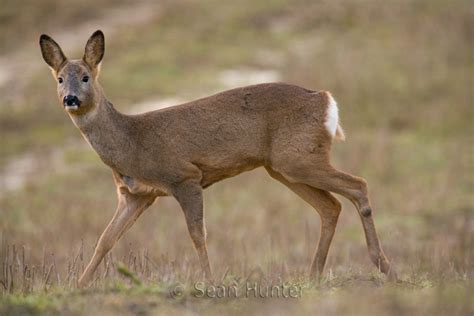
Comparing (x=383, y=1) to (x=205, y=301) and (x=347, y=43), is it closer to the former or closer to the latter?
(x=347, y=43)

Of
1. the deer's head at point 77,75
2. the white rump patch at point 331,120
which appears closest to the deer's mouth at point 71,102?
the deer's head at point 77,75

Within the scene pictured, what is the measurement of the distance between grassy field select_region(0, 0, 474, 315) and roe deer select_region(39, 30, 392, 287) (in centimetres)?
62

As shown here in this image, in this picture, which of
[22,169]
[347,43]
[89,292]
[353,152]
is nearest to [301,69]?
[347,43]

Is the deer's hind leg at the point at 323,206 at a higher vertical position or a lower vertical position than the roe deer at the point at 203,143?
lower

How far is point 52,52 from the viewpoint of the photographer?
376 inches

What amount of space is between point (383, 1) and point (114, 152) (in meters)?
20.5

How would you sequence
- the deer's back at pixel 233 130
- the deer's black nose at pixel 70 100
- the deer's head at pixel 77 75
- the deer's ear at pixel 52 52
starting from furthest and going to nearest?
1. the deer's ear at pixel 52 52
2. the deer's back at pixel 233 130
3. the deer's head at pixel 77 75
4. the deer's black nose at pixel 70 100

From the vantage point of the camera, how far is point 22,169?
2020 centimetres

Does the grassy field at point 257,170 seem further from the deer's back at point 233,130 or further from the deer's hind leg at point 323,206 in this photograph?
the deer's back at point 233,130

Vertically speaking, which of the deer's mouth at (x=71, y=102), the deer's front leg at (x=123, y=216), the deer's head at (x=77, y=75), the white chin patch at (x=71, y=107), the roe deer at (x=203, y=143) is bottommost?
the deer's front leg at (x=123, y=216)

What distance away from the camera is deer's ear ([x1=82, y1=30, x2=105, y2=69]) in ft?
31.8

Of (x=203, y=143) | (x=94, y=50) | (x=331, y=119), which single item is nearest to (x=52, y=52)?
(x=94, y=50)

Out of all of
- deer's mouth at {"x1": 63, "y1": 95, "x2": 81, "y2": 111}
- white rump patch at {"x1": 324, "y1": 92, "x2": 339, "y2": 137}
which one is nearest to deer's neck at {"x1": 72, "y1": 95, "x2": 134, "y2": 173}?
deer's mouth at {"x1": 63, "y1": 95, "x2": 81, "y2": 111}

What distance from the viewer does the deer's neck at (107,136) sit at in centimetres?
945
